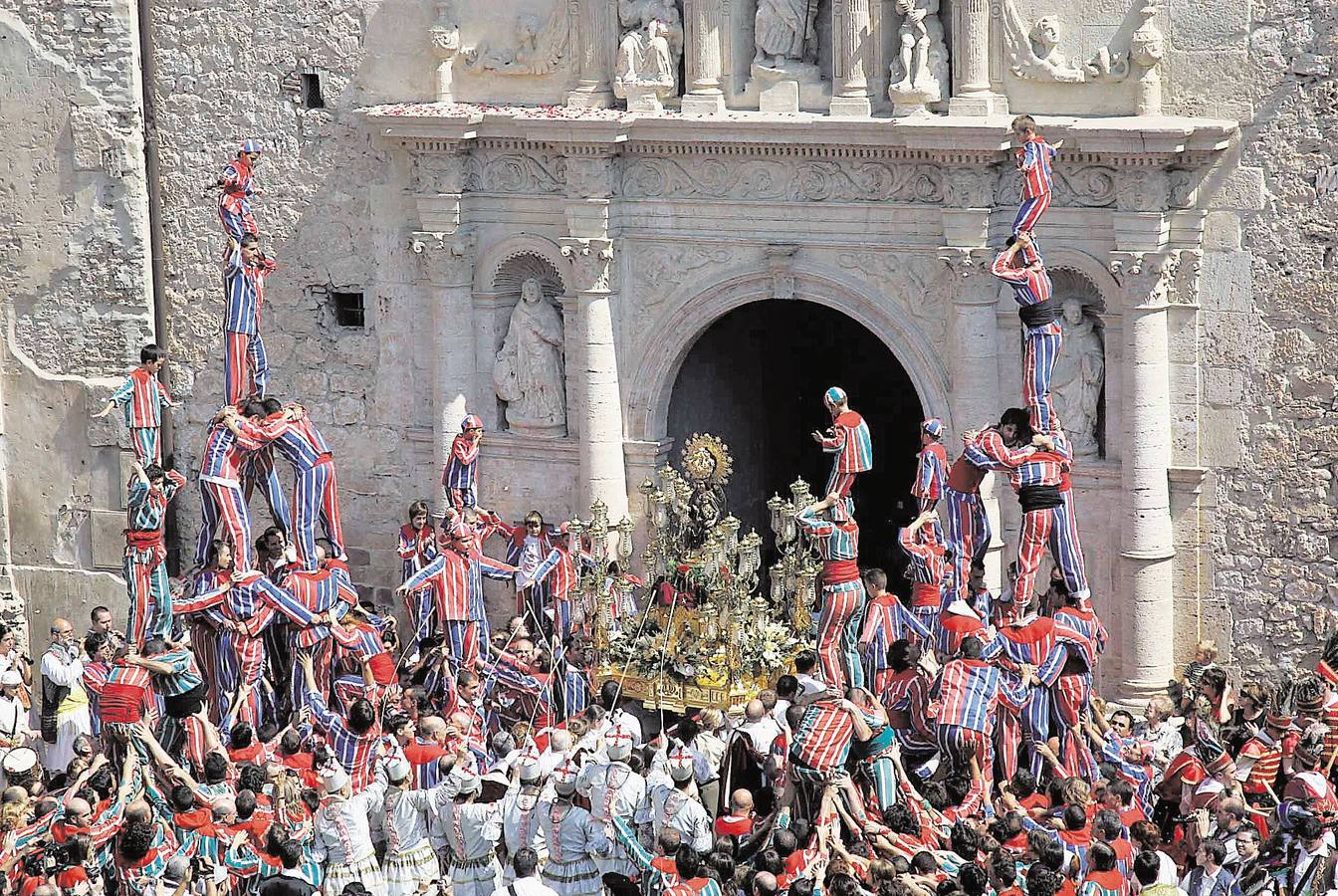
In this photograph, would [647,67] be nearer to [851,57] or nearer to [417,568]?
[851,57]

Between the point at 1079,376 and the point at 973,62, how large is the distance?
2264 mm

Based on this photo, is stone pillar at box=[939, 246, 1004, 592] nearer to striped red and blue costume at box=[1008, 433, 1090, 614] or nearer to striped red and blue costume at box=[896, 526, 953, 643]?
striped red and blue costume at box=[896, 526, 953, 643]

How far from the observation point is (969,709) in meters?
16.2

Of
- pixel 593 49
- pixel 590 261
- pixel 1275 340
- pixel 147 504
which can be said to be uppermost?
pixel 593 49

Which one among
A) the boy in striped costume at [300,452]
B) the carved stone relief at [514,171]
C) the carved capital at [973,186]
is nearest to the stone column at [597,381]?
the carved stone relief at [514,171]

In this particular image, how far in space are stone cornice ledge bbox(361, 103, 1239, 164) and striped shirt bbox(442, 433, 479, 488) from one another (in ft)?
7.43

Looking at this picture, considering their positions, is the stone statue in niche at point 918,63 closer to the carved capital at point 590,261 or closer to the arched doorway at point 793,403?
the carved capital at point 590,261

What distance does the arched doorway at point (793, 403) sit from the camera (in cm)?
2103

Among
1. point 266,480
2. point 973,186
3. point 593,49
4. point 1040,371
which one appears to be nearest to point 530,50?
point 593,49

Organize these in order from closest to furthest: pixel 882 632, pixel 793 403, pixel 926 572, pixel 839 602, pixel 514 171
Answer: pixel 839 602 → pixel 882 632 → pixel 926 572 → pixel 514 171 → pixel 793 403

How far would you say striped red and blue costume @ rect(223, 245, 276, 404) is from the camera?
60.7 feet

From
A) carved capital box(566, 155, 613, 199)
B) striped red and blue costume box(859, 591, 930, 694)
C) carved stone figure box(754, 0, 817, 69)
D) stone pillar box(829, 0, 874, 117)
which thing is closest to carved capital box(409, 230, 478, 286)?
carved capital box(566, 155, 613, 199)

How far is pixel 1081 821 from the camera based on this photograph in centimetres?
1434

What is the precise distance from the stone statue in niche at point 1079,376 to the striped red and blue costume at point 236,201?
5612 millimetres
